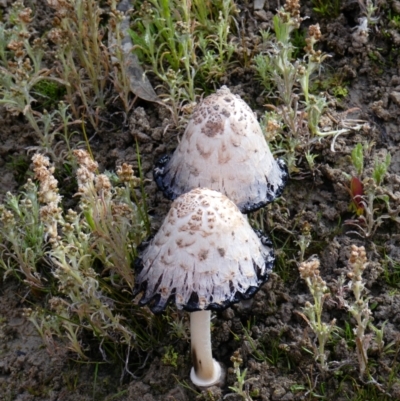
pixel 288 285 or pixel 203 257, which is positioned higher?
pixel 203 257

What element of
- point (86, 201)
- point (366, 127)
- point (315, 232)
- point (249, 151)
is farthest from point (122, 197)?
point (366, 127)

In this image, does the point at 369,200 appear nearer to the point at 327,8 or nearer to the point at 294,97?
the point at 294,97

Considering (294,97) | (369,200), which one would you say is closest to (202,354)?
(369,200)

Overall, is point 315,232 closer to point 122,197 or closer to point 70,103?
point 122,197

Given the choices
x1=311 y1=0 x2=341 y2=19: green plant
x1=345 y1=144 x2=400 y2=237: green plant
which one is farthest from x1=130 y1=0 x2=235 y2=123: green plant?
x1=345 y1=144 x2=400 y2=237: green plant

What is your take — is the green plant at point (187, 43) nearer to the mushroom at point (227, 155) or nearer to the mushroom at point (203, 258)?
the mushroom at point (227, 155)

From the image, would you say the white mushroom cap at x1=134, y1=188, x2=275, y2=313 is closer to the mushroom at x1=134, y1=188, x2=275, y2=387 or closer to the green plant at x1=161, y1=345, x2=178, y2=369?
the mushroom at x1=134, y1=188, x2=275, y2=387
